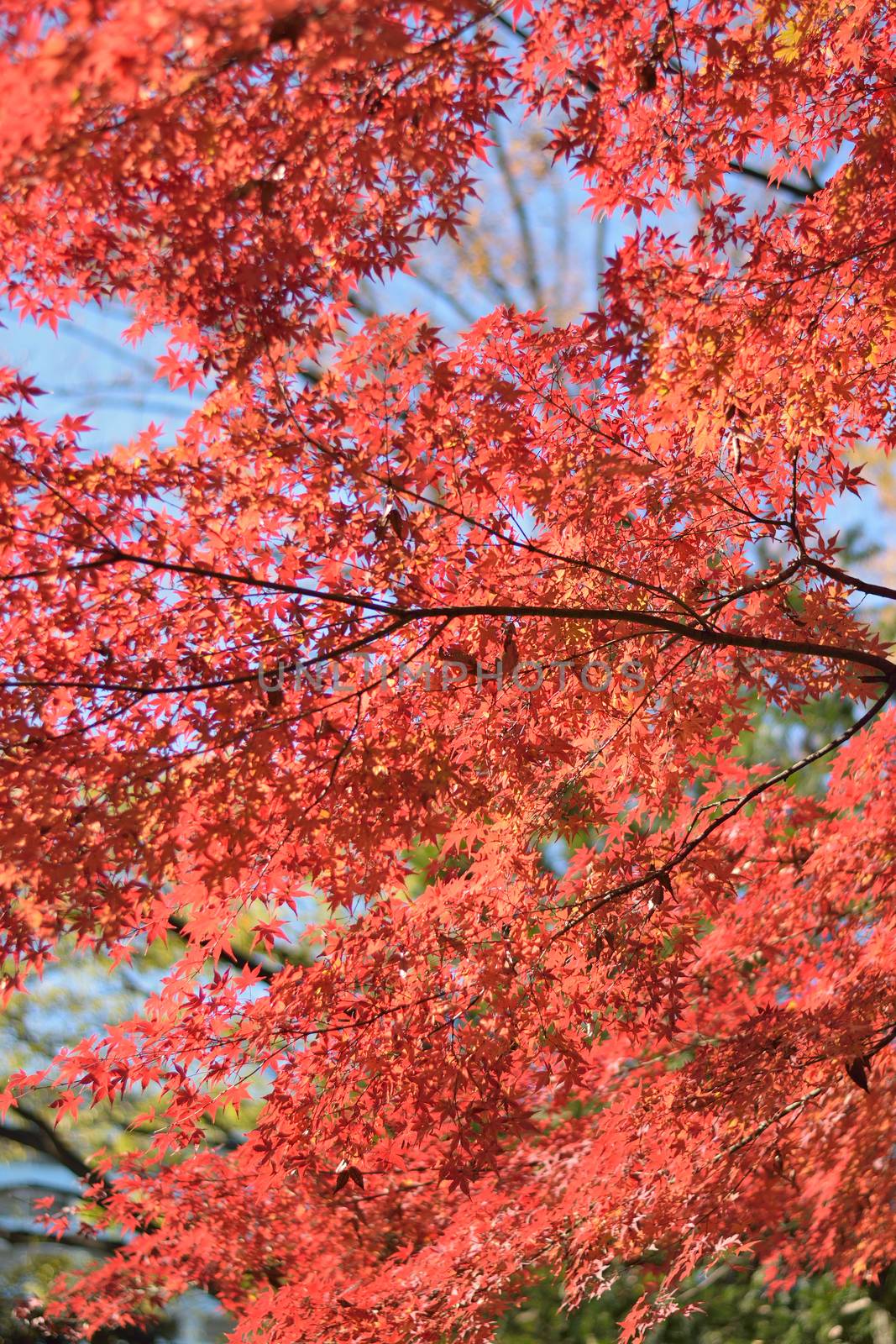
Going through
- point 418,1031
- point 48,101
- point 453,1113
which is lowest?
point 453,1113

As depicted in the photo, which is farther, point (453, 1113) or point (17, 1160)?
point (17, 1160)

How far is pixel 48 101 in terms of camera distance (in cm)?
192

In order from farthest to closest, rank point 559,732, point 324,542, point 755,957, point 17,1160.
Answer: point 17,1160 → point 755,957 → point 559,732 → point 324,542

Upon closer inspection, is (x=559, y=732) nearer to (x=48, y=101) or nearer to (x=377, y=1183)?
(x=48, y=101)

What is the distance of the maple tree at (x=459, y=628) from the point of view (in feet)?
9.25

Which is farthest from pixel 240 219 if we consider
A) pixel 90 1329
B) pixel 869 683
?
pixel 90 1329

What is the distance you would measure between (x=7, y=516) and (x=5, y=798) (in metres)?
0.78

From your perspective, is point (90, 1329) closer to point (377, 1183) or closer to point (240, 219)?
point (377, 1183)

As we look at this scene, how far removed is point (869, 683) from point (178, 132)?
2894 millimetres

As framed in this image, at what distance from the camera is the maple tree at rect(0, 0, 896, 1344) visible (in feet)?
9.25

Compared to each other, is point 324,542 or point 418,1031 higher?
point 324,542

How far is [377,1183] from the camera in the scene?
5.73 metres

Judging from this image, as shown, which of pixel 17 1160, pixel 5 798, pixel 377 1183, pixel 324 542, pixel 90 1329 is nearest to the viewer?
pixel 5 798

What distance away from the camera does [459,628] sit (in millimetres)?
3453
